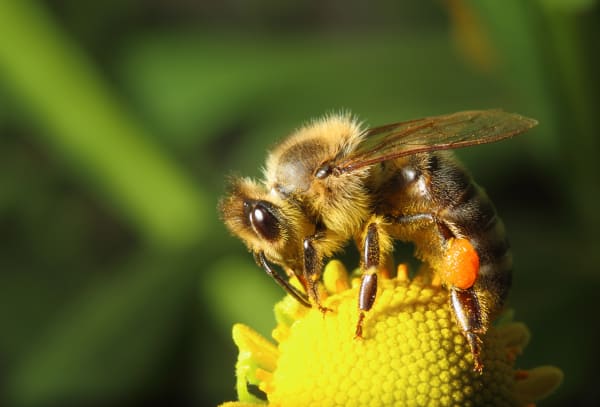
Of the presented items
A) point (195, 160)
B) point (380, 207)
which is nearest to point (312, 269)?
point (380, 207)

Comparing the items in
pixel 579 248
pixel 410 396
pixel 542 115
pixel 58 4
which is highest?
pixel 58 4

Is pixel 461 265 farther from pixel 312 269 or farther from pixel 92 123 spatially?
pixel 92 123

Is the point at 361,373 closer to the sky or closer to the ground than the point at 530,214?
closer to the ground

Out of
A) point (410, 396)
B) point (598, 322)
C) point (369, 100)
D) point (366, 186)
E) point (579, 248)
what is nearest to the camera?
point (410, 396)

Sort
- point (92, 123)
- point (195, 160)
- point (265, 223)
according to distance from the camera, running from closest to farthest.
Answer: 1. point (265, 223)
2. point (92, 123)
3. point (195, 160)

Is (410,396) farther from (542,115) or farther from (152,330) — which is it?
(152,330)

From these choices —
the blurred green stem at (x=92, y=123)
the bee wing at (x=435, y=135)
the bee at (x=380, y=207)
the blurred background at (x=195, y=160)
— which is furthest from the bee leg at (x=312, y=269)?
the blurred green stem at (x=92, y=123)

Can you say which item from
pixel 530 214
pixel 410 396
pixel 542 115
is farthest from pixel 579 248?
pixel 410 396

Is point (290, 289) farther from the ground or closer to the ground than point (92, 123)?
closer to the ground
